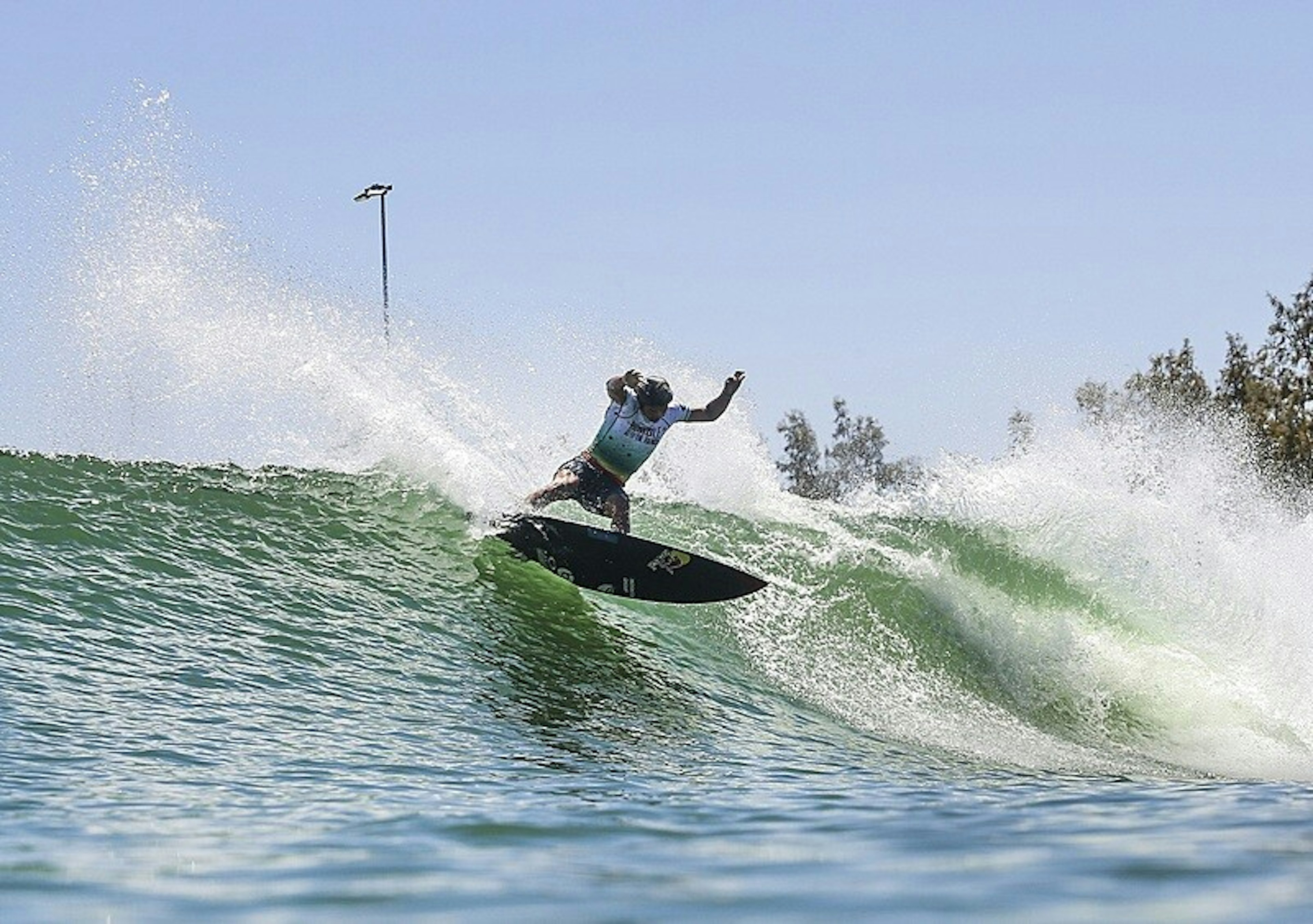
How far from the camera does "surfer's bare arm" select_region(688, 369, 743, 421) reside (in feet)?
38.9

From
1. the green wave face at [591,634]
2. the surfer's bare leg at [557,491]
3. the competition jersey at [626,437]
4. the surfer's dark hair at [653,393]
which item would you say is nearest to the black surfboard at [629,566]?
the green wave face at [591,634]

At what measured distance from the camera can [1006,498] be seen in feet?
48.3

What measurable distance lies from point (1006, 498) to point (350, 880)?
1214 centimetres

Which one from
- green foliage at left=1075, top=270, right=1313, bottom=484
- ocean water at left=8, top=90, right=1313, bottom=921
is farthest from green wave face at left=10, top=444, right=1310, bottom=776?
green foliage at left=1075, top=270, right=1313, bottom=484

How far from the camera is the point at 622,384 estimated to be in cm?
1155

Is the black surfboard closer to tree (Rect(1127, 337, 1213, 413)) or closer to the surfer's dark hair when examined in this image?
the surfer's dark hair

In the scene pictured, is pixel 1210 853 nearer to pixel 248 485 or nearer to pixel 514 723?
pixel 514 723

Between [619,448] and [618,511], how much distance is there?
50 centimetres

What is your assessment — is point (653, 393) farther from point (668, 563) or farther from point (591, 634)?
point (591, 634)

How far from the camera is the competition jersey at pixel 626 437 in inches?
458

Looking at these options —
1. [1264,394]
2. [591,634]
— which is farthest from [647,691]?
[1264,394]

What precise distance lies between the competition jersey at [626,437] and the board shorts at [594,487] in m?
0.05

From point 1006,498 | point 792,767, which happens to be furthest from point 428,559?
point 1006,498

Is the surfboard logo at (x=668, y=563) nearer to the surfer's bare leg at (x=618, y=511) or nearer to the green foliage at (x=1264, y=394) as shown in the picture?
the surfer's bare leg at (x=618, y=511)
